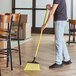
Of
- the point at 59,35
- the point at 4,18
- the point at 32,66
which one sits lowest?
the point at 32,66

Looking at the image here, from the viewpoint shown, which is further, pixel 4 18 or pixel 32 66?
pixel 32 66

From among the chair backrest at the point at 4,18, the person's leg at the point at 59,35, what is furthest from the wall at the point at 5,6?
the chair backrest at the point at 4,18

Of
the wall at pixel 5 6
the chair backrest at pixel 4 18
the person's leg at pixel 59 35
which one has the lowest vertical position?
the person's leg at pixel 59 35

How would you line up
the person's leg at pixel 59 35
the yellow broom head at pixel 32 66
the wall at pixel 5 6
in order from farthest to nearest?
the wall at pixel 5 6
the person's leg at pixel 59 35
the yellow broom head at pixel 32 66

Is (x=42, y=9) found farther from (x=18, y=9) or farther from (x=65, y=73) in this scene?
(x=65, y=73)

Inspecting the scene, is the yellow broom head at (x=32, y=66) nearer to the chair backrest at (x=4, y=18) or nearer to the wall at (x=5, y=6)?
the chair backrest at (x=4, y=18)

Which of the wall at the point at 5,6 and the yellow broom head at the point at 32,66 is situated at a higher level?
the wall at the point at 5,6

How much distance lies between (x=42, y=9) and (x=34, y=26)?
988 mm

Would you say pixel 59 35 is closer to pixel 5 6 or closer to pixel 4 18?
pixel 4 18

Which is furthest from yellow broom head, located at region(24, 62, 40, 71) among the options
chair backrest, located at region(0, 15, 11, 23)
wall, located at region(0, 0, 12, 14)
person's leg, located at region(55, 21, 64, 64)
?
wall, located at region(0, 0, 12, 14)

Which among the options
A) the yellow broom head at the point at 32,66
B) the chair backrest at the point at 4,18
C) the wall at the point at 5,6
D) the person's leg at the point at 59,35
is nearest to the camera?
the chair backrest at the point at 4,18

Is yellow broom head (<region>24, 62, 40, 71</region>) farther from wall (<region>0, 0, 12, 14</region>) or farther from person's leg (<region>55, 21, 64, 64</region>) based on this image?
wall (<region>0, 0, 12, 14</region>)

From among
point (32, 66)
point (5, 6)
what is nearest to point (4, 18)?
point (32, 66)

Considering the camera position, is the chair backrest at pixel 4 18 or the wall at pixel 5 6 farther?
the wall at pixel 5 6
